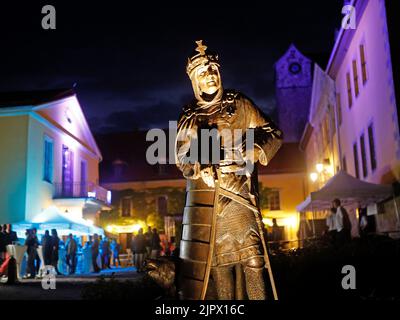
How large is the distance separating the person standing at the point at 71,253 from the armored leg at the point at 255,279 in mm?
17517

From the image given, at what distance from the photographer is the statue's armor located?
13.3ft

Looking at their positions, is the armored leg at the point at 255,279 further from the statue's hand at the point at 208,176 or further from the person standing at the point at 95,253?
the person standing at the point at 95,253

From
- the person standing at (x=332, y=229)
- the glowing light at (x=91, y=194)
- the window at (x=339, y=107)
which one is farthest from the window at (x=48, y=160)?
the person standing at (x=332, y=229)

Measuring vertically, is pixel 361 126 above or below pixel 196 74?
above

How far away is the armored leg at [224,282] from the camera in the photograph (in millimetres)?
4203

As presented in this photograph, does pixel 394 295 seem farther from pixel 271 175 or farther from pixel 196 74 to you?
pixel 271 175

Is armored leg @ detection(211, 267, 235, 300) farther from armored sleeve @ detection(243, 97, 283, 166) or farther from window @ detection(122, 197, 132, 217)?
window @ detection(122, 197, 132, 217)

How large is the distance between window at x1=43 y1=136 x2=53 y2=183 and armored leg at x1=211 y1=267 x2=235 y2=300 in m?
23.9

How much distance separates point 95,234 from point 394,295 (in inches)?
721

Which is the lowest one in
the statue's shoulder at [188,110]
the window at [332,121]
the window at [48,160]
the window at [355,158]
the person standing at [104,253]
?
the person standing at [104,253]

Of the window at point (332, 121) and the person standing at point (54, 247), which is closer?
the person standing at point (54, 247)

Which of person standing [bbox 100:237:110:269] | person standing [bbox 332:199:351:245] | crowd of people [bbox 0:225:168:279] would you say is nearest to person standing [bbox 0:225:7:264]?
crowd of people [bbox 0:225:168:279]

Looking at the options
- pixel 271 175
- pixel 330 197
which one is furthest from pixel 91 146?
pixel 330 197

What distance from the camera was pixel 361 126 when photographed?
21094 millimetres
